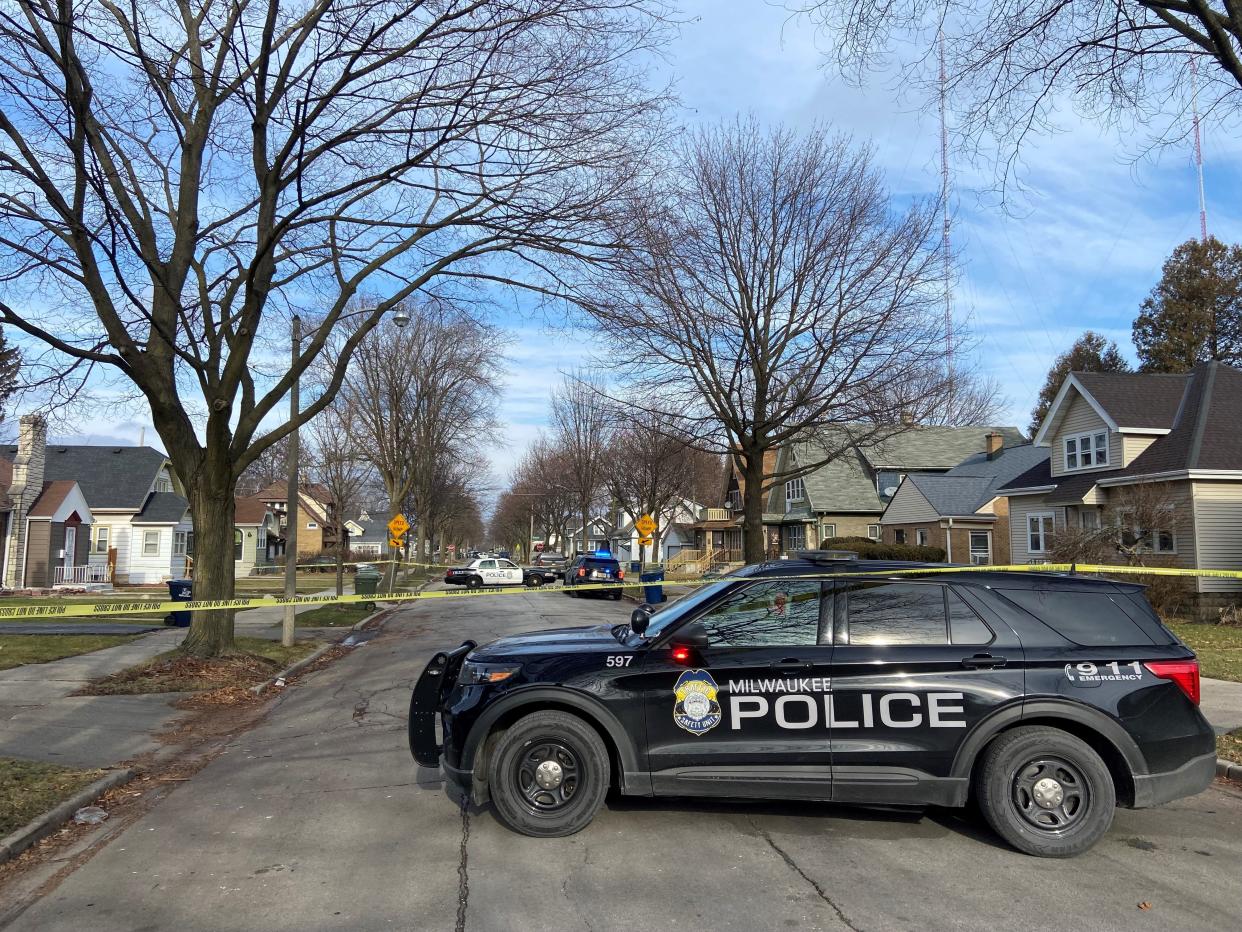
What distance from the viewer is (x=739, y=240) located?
21078 mm

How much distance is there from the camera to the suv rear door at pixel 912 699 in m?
5.23

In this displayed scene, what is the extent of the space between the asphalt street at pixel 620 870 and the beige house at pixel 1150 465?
18.2m

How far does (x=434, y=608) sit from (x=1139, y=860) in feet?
87.1

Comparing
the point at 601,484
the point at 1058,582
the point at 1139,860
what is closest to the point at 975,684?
the point at 1058,582

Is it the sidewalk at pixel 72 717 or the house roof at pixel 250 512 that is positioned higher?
the house roof at pixel 250 512

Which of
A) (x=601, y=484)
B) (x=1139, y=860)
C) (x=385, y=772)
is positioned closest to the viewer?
(x=1139, y=860)

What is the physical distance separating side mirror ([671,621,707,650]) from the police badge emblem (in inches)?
6.4

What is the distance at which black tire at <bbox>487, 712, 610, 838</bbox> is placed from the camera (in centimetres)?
535

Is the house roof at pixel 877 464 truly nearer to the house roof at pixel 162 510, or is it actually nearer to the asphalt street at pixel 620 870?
the house roof at pixel 162 510

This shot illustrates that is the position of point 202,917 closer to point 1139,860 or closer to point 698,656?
point 698,656

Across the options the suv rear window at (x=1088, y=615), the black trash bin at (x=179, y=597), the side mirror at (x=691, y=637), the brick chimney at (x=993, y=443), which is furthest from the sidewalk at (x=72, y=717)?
the brick chimney at (x=993, y=443)

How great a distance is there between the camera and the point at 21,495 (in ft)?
104

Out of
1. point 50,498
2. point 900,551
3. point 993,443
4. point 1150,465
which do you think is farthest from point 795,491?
point 50,498

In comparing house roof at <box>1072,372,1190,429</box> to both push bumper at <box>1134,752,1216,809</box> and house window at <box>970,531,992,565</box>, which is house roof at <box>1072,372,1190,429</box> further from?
push bumper at <box>1134,752,1216,809</box>
